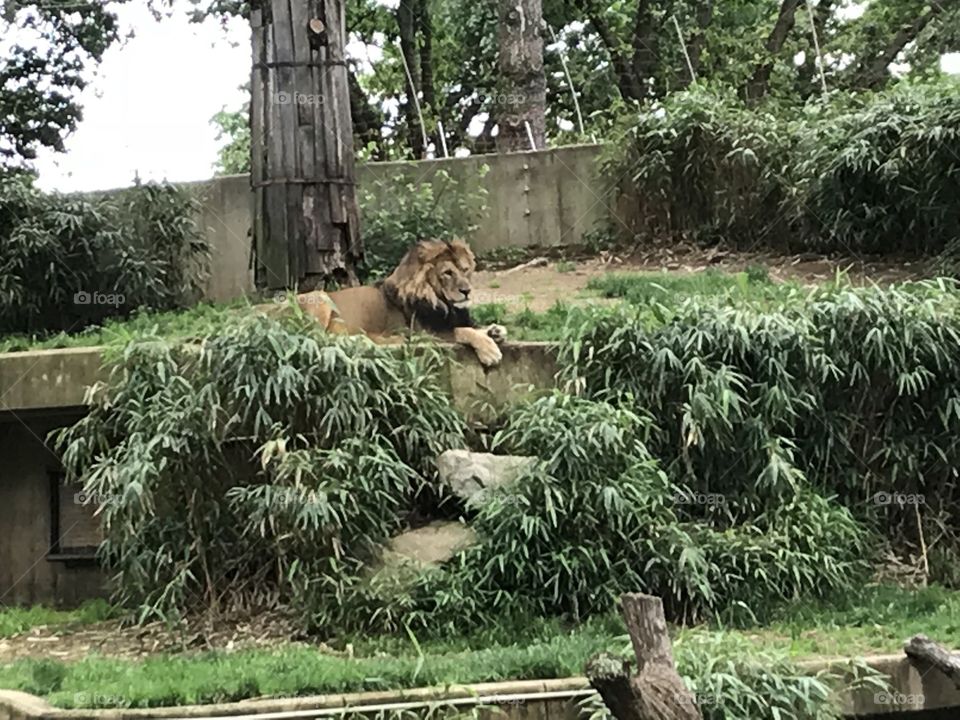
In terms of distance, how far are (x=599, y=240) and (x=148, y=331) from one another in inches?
→ 180

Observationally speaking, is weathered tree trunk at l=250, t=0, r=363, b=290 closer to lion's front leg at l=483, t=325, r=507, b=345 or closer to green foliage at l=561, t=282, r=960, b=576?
lion's front leg at l=483, t=325, r=507, b=345

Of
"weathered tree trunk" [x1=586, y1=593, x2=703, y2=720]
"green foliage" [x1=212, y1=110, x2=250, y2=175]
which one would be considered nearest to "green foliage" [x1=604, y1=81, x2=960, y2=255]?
"weathered tree trunk" [x1=586, y1=593, x2=703, y2=720]

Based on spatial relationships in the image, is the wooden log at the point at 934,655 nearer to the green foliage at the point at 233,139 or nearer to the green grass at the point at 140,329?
the green grass at the point at 140,329

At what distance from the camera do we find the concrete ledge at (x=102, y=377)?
6.37 m

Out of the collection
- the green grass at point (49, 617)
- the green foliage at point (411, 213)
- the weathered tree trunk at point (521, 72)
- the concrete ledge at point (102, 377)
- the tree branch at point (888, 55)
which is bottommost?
the green grass at point (49, 617)

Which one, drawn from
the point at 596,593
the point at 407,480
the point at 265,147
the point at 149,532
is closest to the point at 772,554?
the point at 596,593

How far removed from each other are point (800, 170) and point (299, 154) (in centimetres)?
410

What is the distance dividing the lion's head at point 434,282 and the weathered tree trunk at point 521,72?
495 cm

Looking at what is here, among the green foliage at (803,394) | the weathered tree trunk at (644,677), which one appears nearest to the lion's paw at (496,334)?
the green foliage at (803,394)

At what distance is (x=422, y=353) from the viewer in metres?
6.26

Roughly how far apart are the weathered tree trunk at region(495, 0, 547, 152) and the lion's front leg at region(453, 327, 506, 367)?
5.08 metres

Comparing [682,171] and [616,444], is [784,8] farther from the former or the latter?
[616,444]

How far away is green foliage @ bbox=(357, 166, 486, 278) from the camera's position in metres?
8.79

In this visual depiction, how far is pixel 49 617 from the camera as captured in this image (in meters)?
6.36
